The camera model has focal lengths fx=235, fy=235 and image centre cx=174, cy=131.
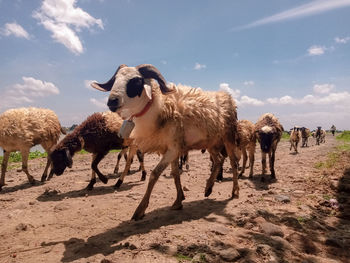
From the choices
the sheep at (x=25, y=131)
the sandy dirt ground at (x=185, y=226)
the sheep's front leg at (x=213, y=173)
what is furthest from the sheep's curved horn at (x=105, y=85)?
the sheep at (x=25, y=131)

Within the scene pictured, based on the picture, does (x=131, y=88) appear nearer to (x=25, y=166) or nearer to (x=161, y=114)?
(x=161, y=114)

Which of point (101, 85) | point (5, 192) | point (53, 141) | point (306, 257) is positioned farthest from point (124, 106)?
point (53, 141)

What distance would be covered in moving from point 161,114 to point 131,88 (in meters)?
0.78

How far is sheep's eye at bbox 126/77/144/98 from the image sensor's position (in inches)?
158

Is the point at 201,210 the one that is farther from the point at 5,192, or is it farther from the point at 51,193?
the point at 5,192

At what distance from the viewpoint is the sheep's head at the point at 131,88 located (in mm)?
3844

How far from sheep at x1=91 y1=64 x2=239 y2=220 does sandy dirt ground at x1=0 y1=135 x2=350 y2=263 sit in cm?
66

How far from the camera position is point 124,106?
395 centimetres

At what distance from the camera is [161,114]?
4473 millimetres

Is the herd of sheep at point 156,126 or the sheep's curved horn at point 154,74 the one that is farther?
the sheep's curved horn at point 154,74

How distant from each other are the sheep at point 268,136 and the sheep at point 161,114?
3.78 m

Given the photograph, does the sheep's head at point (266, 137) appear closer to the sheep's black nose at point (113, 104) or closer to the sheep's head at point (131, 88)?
the sheep's head at point (131, 88)

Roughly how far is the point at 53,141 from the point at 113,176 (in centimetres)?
317

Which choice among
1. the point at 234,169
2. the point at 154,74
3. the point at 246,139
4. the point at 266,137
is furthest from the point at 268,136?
the point at 154,74
